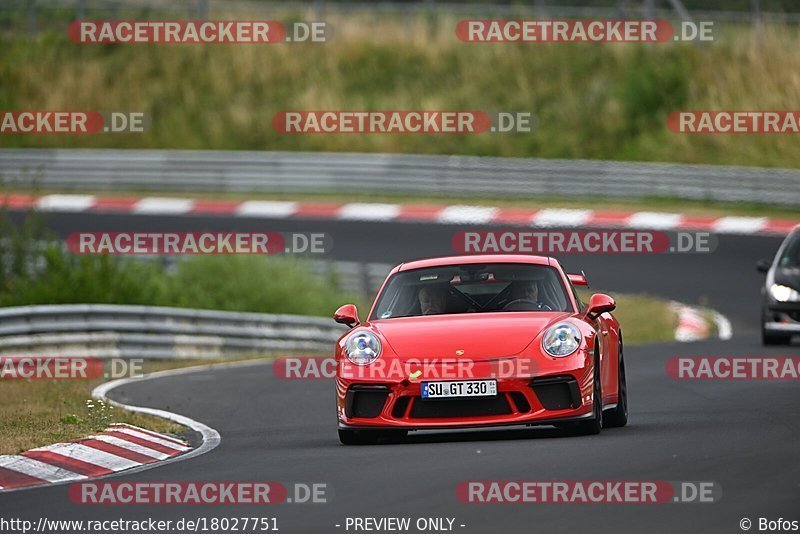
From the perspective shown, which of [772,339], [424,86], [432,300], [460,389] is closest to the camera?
[460,389]

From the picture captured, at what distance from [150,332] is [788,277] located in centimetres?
800

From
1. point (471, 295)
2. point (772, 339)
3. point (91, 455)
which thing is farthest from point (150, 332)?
point (91, 455)

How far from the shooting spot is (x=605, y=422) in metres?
12.0

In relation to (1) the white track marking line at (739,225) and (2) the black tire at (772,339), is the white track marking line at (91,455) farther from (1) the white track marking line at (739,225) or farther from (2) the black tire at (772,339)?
(1) the white track marking line at (739,225)

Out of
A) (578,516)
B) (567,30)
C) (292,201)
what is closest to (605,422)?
(578,516)

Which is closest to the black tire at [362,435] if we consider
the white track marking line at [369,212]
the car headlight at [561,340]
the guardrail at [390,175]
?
the car headlight at [561,340]

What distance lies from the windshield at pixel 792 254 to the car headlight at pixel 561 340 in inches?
380

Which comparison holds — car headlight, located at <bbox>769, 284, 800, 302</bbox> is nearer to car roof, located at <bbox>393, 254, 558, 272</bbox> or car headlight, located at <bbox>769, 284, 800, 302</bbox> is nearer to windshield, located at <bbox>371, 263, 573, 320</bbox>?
car roof, located at <bbox>393, 254, 558, 272</bbox>

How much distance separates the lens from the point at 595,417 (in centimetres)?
→ 1085

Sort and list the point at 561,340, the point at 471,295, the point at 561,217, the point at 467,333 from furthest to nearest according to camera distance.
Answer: the point at 561,217 → the point at 471,295 → the point at 467,333 → the point at 561,340

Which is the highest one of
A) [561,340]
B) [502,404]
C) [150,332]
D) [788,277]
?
[788,277]

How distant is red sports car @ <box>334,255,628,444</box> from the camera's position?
34.6 feet

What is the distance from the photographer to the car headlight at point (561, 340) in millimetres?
10695

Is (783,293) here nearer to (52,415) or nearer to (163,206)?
(52,415)
